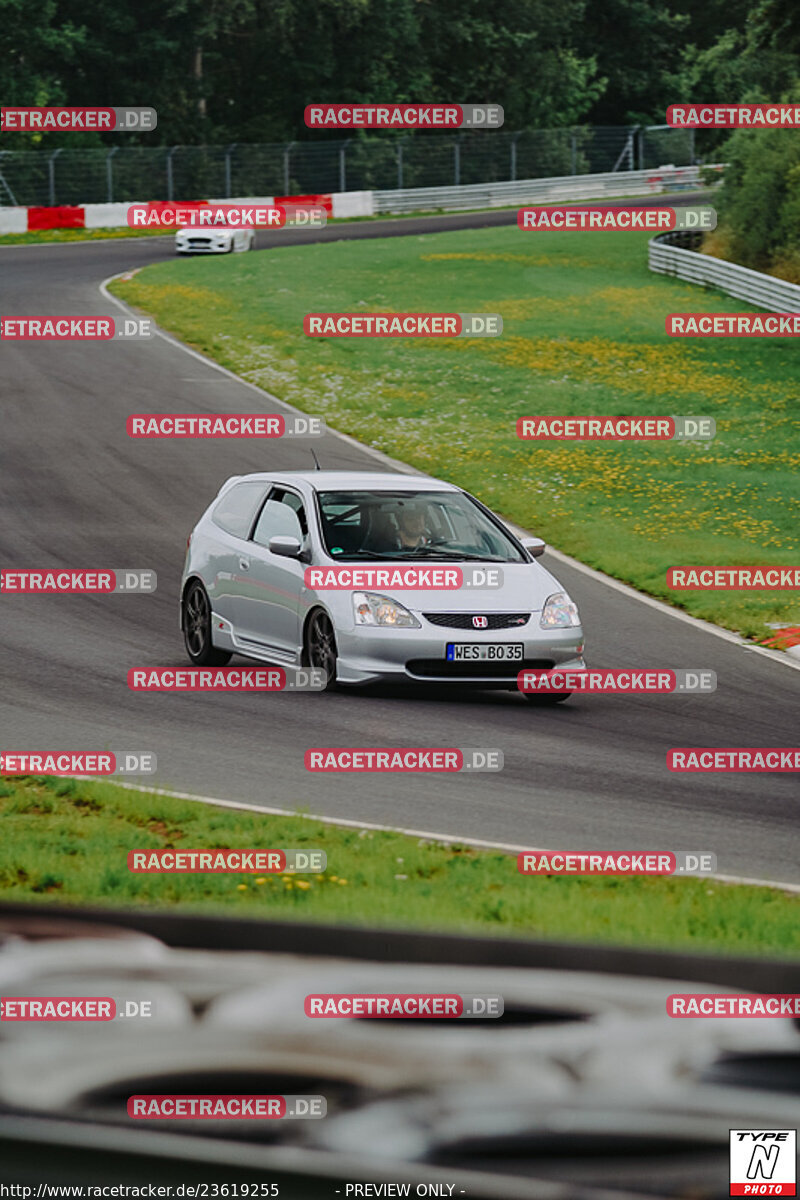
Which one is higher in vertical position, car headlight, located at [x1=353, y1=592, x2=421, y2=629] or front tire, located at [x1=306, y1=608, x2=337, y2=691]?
car headlight, located at [x1=353, y1=592, x2=421, y2=629]

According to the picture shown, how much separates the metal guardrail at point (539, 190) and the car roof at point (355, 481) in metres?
51.8

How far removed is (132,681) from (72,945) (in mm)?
7781

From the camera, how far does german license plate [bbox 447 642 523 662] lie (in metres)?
13.2

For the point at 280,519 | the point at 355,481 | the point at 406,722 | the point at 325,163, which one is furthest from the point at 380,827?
the point at 325,163

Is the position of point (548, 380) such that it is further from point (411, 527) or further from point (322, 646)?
point (322, 646)

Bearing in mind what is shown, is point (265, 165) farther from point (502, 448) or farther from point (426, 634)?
point (426, 634)

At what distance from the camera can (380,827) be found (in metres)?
9.34

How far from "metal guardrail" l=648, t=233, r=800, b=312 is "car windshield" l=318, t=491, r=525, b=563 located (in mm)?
24840

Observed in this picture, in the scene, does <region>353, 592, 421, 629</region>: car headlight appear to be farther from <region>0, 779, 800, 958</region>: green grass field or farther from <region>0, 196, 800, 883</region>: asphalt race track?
<region>0, 779, 800, 958</region>: green grass field

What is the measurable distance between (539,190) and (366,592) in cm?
6135

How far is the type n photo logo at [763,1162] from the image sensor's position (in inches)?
169

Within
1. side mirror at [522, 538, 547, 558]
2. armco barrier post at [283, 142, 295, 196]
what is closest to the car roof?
side mirror at [522, 538, 547, 558]

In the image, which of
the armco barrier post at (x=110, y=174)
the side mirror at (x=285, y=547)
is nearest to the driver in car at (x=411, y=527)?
the side mirror at (x=285, y=547)

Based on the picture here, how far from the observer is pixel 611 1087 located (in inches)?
187
